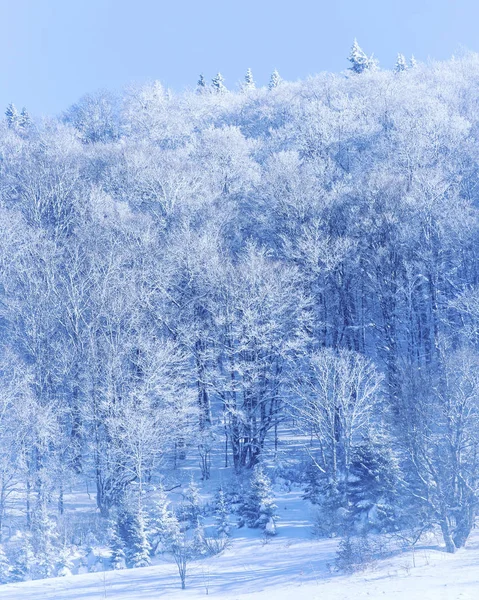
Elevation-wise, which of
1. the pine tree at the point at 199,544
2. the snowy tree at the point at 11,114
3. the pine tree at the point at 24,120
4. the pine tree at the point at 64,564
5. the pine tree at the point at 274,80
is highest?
the pine tree at the point at 274,80

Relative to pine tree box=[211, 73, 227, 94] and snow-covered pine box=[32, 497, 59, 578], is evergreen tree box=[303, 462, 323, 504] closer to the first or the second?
snow-covered pine box=[32, 497, 59, 578]

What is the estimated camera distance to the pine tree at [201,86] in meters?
80.6

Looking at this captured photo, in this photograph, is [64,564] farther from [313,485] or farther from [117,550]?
[313,485]

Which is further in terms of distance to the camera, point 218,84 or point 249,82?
point 249,82

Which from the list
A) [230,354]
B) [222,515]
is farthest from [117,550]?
[230,354]

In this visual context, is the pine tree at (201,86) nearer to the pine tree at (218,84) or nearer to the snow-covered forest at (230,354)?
the pine tree at (218,84)

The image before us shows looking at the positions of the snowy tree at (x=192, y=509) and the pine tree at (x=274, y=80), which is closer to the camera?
the snowy tree at (x=192, y=509)

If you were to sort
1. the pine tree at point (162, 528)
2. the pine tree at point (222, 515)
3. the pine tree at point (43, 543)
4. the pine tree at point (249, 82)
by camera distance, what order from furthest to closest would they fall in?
the pine tree at point (249, 82)
the pine tree at point (222, 515)
the pine tree at point (162, 528)
the pine tree at point (43, 543)

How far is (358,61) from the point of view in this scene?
77.4 metres

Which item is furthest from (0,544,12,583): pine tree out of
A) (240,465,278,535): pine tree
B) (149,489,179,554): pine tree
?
(240,465,278,535): pine tree

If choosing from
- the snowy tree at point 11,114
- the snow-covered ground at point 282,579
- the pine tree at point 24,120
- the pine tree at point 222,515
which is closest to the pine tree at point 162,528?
the snow-covered ground at point 282,579

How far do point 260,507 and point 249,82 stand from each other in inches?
3020

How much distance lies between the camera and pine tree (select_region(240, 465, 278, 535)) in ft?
76.8

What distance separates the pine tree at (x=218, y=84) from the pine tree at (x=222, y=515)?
2572 inches
